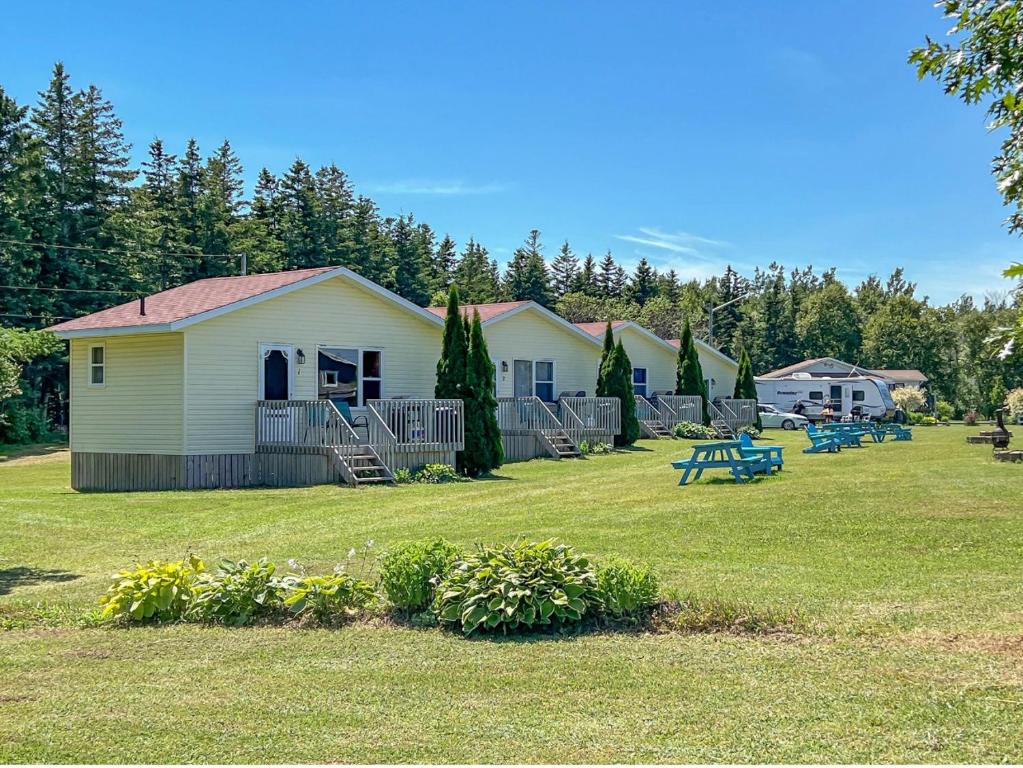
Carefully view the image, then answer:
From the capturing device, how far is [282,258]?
183 ft

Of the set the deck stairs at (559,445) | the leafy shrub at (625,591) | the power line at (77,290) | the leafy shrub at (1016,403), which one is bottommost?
the leafy shrub at (625,591)

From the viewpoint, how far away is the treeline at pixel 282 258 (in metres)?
40.2

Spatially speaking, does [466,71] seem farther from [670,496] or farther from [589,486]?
[670,496]

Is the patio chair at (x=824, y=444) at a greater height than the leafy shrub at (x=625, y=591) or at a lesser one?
greater

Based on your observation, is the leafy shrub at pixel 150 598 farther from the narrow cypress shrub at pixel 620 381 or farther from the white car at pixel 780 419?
the white car at pixel 780 419

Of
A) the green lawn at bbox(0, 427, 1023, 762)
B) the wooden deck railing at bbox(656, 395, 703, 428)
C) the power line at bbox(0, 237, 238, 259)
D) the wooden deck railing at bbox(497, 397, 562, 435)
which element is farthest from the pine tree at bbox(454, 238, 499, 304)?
the green lawn at bbox(0, 427, 1023, 762)

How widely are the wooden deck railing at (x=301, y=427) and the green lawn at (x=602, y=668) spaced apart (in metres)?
7.02

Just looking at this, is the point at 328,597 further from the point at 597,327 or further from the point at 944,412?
the point at 944,412

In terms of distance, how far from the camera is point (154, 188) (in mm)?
53469

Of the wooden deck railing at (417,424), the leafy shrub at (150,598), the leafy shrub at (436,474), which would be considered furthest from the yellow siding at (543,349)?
the leafy shrub at (150,598)

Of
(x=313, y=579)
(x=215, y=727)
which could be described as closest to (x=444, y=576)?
(x=313, y=579)

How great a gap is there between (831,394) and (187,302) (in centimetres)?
3687

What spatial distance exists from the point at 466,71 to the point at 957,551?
14570 millimetres

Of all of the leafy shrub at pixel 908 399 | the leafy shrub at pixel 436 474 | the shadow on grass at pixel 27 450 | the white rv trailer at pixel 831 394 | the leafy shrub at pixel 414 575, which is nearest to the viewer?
the leafy shrub at pixel 414 575
